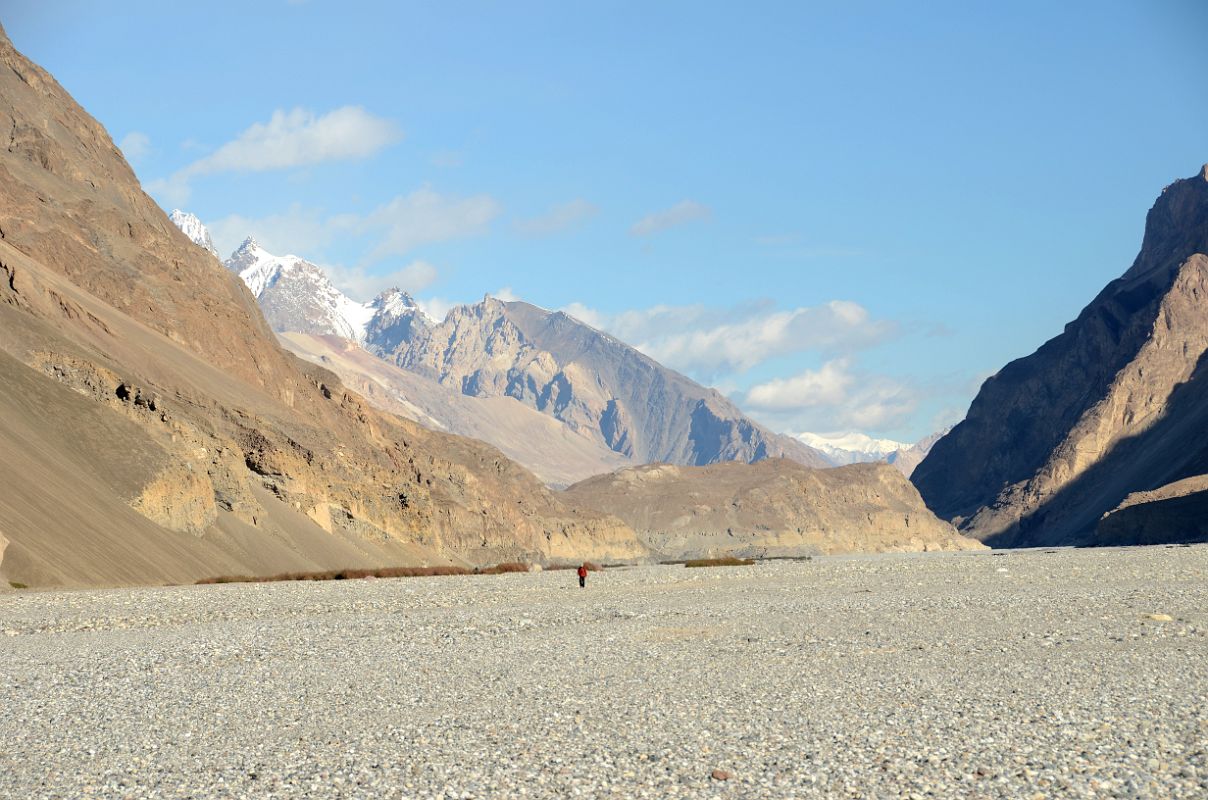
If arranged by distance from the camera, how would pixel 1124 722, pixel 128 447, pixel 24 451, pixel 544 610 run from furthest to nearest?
pixel 128 447, pixel 24 451, pixel 544 610, pixel 1124 722

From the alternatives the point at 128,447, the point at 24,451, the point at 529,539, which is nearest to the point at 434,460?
the point at 529,539

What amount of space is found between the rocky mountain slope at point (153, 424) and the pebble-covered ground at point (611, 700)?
1277 centimetres

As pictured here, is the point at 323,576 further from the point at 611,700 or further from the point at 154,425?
the point at 611,700

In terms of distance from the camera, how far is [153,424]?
220 ft

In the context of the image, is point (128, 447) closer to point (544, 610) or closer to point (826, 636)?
point (544, 610)

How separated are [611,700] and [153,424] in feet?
170

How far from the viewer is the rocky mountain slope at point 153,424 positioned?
53.3 m

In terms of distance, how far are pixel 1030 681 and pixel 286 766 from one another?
43.4 feet

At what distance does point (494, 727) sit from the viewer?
63.7 ft

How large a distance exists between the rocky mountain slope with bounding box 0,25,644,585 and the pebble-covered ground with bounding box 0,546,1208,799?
1277cm

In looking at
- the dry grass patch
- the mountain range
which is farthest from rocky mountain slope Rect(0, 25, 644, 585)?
the dry grass patch

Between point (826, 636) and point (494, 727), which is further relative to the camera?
point (826, 636)

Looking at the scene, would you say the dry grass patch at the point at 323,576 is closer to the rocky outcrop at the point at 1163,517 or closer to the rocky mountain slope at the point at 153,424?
the rocky mountain slope at the point at 153,424

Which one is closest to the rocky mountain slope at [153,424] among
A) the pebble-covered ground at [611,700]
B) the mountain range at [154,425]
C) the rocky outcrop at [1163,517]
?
the mountain range at [154,425]
